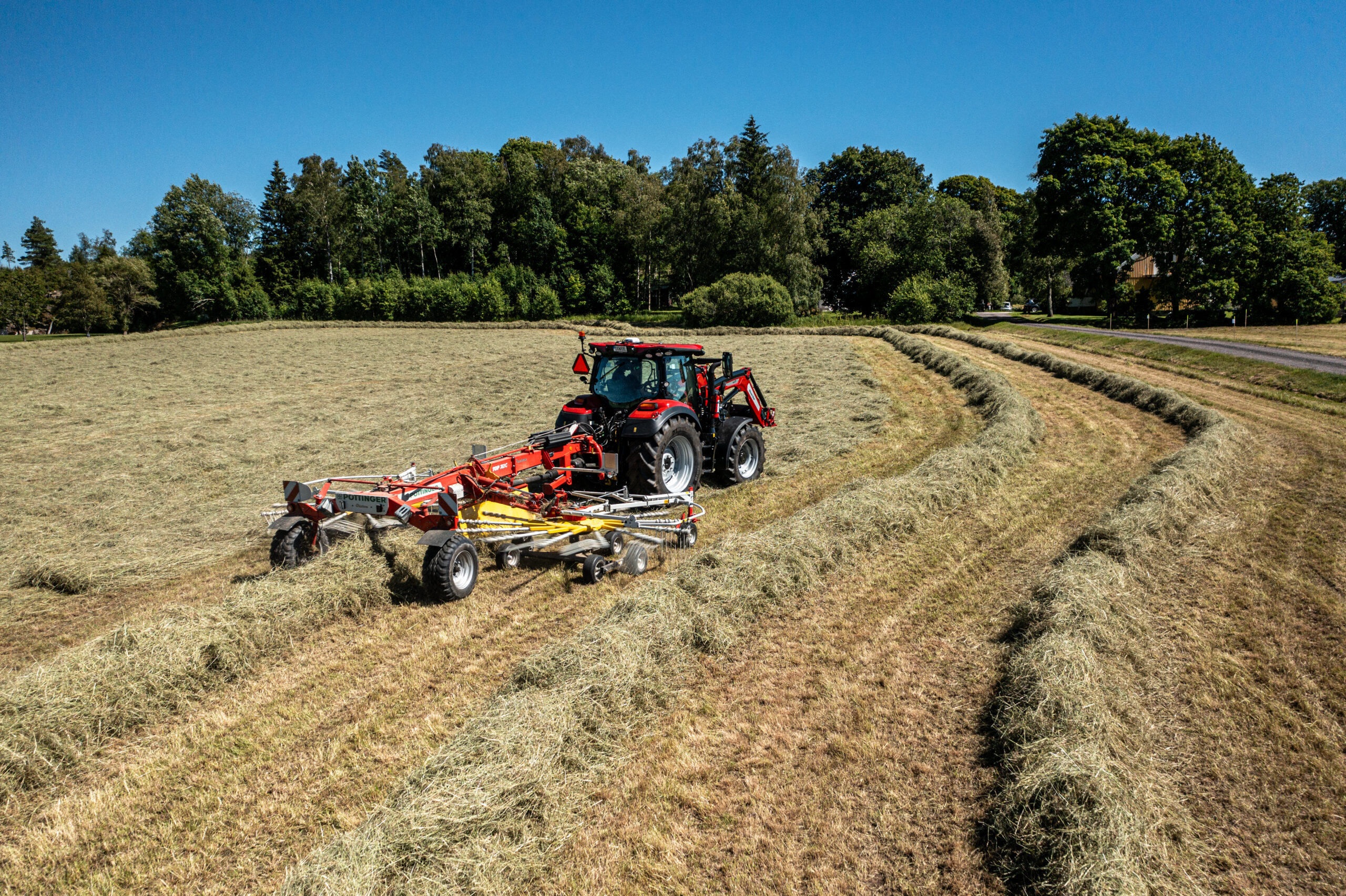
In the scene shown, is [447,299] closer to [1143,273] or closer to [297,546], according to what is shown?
[297,546]

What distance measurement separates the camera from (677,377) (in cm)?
859

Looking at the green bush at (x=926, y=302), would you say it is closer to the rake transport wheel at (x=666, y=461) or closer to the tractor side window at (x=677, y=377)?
the tractor side window at (x=677, y=377)

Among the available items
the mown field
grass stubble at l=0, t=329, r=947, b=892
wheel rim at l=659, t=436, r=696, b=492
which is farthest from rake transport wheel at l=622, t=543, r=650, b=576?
wheel rim at l=659, t=436, r=696, b=492

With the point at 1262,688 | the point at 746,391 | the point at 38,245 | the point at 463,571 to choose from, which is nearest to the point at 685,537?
the point at 463,571

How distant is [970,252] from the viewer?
40250mm

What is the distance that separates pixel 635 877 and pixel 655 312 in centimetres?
4745

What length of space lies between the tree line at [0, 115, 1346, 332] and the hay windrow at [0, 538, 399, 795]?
33.4m

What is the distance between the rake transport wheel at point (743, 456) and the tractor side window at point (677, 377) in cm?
98

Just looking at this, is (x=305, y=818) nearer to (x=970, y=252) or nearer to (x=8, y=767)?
(x=8, y=767)

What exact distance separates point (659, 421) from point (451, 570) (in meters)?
2.92

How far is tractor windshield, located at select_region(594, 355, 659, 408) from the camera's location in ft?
27.8

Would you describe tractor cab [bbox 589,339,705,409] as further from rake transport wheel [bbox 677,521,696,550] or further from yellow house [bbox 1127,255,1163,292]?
yellow house [bbox 1127,255,1163,292]

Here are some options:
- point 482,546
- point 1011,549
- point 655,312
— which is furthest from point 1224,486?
point 655,312

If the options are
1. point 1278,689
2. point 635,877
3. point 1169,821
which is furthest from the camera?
point 1278,689
